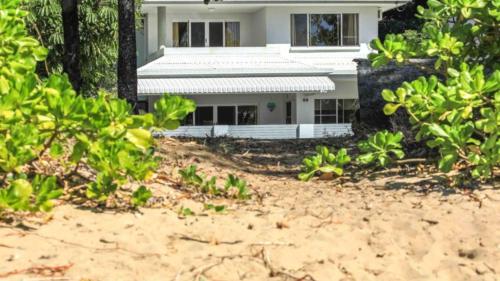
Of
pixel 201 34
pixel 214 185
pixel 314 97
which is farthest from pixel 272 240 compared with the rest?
pixel 201 34

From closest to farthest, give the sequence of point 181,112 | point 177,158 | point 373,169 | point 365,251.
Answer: point 365,251 → point 181,112 → point 373,169 → point 177,158

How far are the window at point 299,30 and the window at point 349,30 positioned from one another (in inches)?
67.6

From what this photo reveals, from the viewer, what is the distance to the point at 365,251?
4.55 metres

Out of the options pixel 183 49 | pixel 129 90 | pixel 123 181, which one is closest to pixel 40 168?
pixel 123 181

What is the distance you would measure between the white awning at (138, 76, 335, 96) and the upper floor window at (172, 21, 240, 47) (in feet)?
12.5

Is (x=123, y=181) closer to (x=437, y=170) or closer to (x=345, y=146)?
(x=437, y=170)

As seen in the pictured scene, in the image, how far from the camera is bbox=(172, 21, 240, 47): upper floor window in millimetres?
33312

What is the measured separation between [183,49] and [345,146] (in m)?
21.6

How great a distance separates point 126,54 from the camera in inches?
443

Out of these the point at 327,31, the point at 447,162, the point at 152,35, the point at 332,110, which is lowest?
the point at 332,110

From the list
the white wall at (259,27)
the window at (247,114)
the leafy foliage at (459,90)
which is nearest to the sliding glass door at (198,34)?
the white wall at (259,27)

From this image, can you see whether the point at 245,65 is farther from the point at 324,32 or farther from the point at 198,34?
the point at 324,32

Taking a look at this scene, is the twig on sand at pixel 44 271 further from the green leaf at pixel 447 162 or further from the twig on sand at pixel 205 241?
the green leaf at pixel 447 162

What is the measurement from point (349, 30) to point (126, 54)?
74.7ft
